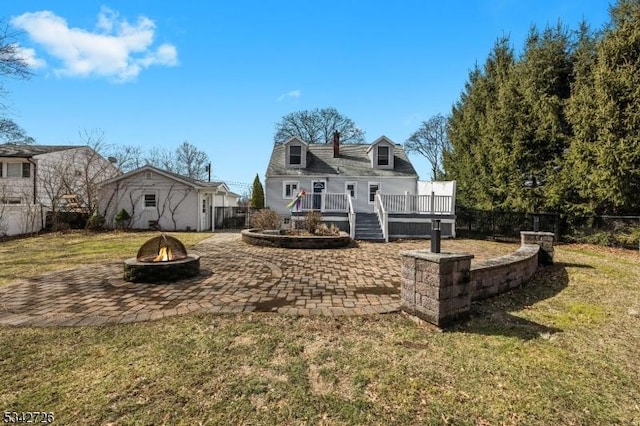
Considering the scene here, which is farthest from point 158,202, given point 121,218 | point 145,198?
point 121,218

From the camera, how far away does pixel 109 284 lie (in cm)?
→ 550

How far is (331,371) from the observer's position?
273cm

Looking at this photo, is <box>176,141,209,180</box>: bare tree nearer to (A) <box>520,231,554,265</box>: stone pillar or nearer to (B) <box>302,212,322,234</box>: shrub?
(B) <box>302,212,322,234</box>: shrub

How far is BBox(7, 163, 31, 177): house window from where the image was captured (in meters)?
19.1

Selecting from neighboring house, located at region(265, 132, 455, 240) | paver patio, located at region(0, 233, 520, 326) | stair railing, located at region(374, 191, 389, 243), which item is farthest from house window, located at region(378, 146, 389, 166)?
paver patio, located at region(0, 233, 520, 326)

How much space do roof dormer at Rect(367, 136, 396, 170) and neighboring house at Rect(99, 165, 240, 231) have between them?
414 inches

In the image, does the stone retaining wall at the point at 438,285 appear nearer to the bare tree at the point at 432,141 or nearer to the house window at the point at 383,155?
the house window at the point at 383,155

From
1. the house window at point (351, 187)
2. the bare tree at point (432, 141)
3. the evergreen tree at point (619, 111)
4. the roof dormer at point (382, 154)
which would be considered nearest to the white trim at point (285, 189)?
the house window at point (351, 187)

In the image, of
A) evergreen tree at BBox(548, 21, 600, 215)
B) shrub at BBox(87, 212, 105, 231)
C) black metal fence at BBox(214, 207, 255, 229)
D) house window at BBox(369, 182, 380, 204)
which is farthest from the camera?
black metal fence at BBox(214, 207, 255, 229)

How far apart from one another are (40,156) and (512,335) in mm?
26036

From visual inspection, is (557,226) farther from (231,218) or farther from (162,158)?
(162,158)

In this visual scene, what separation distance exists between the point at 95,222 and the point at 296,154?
39.2 feet

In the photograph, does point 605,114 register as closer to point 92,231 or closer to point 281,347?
point 281,347

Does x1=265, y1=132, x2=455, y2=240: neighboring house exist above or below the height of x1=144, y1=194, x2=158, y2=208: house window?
above
